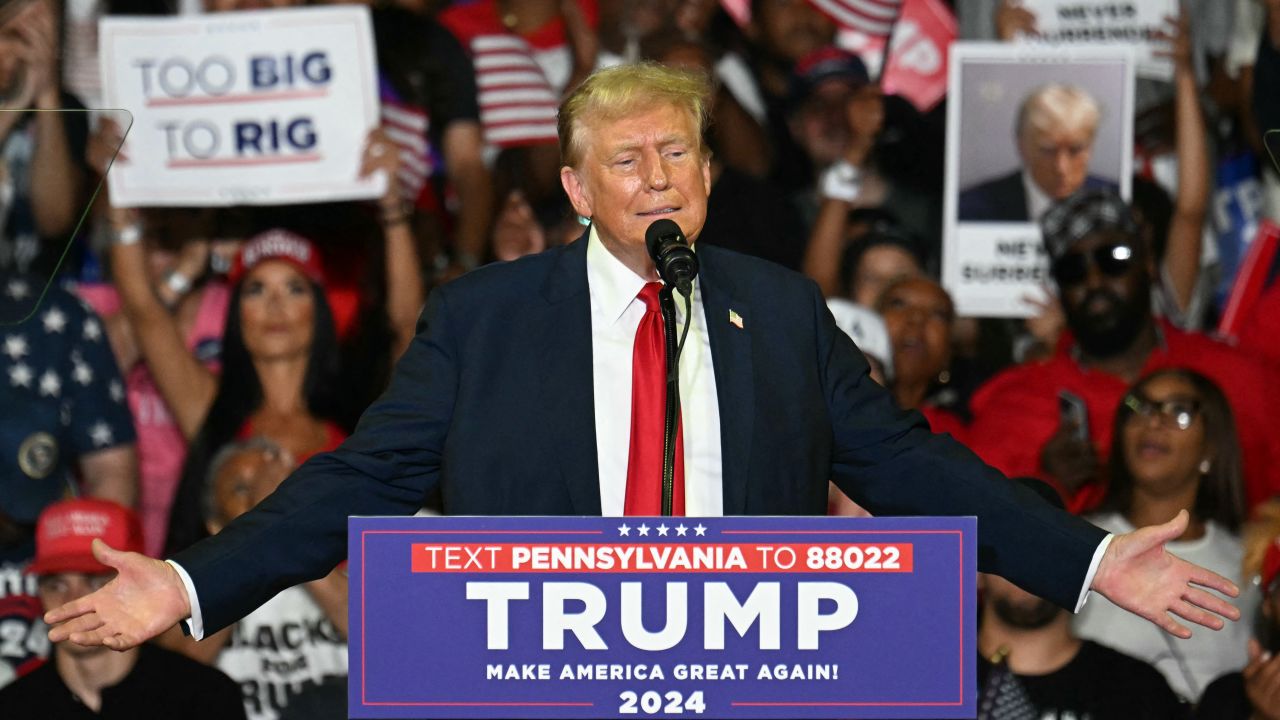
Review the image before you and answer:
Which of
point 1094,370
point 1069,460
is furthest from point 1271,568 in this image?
point 1094,370

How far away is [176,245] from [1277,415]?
3.41 meters

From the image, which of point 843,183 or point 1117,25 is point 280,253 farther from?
point 1117,25

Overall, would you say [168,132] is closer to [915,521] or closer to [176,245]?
[176,245]

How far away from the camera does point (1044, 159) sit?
5.32m

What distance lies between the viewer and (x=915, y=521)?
6.65 feet

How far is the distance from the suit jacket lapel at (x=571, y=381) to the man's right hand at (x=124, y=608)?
54 centimetres

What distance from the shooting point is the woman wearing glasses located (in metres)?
4.63

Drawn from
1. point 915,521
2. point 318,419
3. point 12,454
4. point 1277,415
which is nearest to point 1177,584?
point 915,521

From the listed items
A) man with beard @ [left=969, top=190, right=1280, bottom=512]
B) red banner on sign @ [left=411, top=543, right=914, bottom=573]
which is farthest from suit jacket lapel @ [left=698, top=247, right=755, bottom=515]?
man with beard @ [left=969, top=190, right=1280, bottom=512]

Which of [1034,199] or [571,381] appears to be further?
[1034,199]

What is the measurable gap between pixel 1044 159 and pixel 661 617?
364cm

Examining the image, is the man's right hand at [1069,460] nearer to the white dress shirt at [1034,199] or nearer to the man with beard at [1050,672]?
the man with beard at [1050,672]

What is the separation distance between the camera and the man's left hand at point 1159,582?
2.24 m

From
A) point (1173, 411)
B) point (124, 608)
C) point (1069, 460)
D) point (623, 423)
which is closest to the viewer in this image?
point (124, 608)
